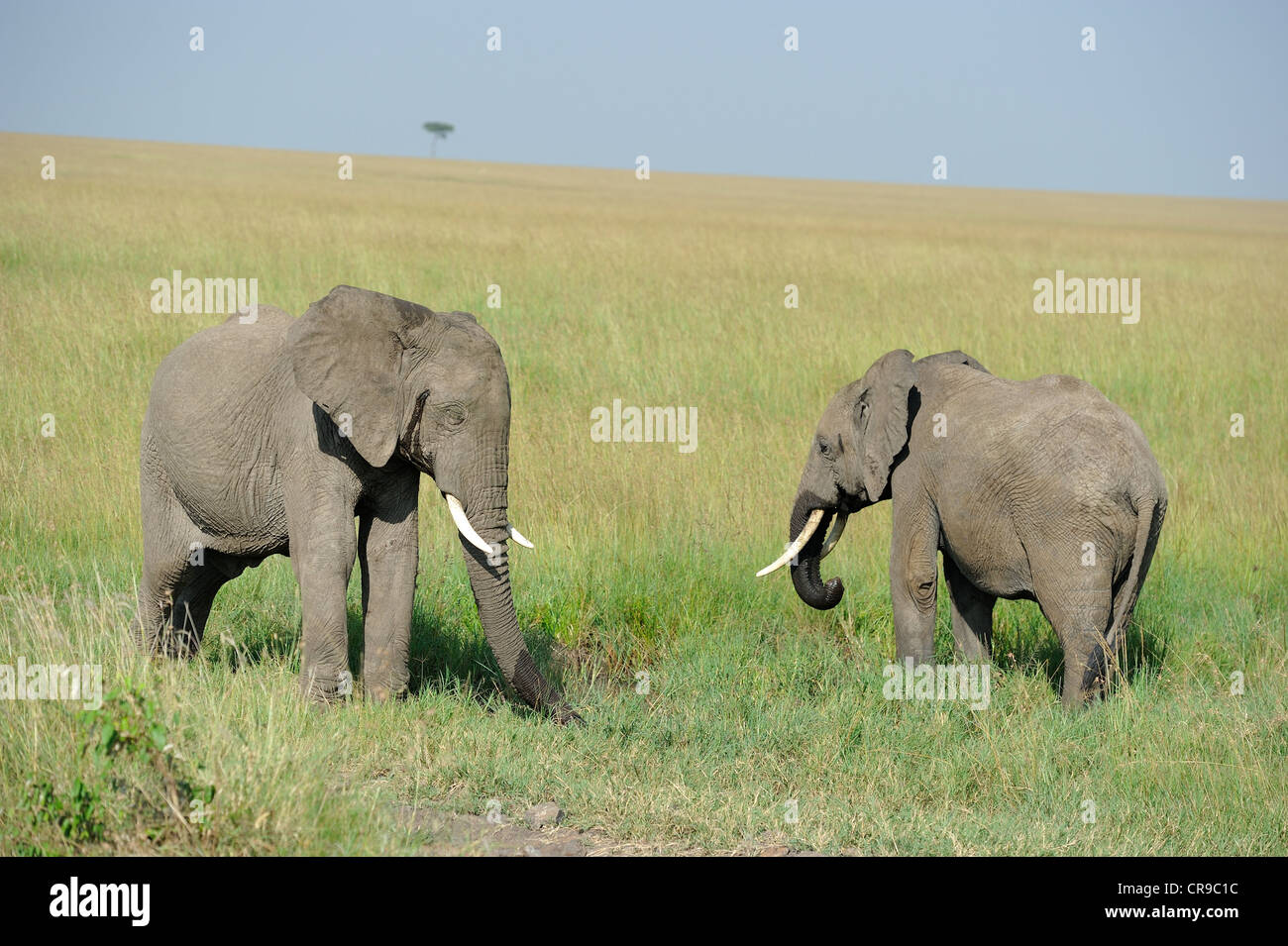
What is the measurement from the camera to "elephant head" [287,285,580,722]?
5.72 metres

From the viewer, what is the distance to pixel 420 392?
5.78 m

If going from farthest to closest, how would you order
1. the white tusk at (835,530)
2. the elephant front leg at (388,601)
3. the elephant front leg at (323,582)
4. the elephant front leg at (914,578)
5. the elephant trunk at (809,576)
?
the white tusk at (835,530) → the elephant trunk at (809,576) → the elephant front leg at (914,578) → the elephant front leg at (388,601) → the elephant front leg at (323,582)

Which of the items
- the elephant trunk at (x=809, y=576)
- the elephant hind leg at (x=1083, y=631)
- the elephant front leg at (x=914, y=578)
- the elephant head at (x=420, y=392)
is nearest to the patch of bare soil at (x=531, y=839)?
the elephant head at (x=420, y=392)

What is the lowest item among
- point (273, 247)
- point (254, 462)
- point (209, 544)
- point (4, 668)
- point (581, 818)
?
point (581, 818)

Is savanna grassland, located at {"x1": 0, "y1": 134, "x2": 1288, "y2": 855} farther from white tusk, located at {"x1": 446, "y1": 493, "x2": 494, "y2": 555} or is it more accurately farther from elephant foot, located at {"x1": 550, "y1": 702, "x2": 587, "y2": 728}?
white tusk, located at {"x1": 446, "y1": 493, "x2": 494, "y2": 555}

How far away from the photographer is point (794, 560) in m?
7.43

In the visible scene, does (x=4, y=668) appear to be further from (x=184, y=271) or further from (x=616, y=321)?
(x=184, y=271)

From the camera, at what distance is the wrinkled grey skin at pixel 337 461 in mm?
5750

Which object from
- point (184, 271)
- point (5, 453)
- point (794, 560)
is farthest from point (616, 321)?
point (794, 560)

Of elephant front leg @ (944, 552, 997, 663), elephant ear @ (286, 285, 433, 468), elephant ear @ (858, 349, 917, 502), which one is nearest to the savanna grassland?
elephant front leg @ (944, 552, 997, 663)

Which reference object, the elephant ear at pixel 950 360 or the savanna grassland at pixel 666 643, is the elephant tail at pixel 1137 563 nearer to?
the savanna grassland at pixel 666 643

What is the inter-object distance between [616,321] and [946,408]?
918 cm

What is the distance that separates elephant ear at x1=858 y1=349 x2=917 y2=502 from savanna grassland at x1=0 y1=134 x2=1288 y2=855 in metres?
1.10

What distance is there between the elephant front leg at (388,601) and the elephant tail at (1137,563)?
11.1 ft
